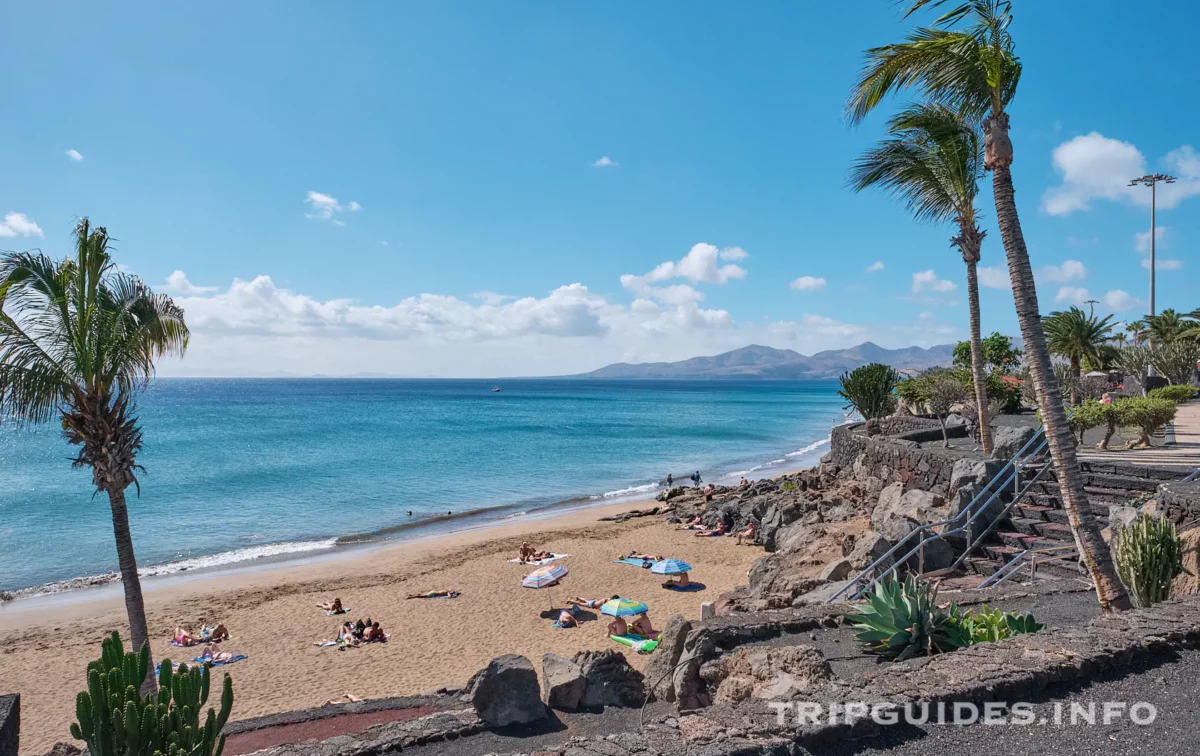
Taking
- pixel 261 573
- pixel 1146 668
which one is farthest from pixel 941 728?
pixel 261 573

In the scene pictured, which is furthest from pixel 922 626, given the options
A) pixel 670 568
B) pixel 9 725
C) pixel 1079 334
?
pixel 1079 334

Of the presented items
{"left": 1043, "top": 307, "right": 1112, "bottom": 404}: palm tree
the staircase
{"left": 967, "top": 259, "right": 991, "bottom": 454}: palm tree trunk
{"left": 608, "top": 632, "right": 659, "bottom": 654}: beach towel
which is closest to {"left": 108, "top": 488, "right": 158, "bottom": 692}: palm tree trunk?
{"left": 608, "top": 632, "right": 659, "bottom": 654}: beach towel

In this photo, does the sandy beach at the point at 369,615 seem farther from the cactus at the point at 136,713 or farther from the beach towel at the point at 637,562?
the cactus at the point at 136,713

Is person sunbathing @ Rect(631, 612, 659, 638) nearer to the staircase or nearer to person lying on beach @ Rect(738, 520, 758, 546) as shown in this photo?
the staircase

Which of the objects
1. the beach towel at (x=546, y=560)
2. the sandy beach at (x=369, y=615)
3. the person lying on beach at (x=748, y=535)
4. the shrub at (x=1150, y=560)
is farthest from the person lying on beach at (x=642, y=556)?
the shrub at (x=1150, y=560)

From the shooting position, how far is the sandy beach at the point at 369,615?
38.3 ft

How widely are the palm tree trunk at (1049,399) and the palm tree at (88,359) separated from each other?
10.1 metres

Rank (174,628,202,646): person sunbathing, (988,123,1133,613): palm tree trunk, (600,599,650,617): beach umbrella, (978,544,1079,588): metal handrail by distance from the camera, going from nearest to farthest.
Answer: (988,123,1133,613): palm tree trunk
(978,544,1079,588): metal handrail
(600,599,650,617): beach umbrella
(174,628,202,646): person sunbathing

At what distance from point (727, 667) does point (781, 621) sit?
134cm

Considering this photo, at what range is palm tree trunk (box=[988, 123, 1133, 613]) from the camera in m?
6.45

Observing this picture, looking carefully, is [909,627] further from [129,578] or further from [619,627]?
[129,578]

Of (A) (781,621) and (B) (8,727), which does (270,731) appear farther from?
(A) (781,621)

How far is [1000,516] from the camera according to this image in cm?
1116

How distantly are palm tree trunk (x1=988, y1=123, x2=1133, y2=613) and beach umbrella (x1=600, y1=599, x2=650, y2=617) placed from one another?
807cm
